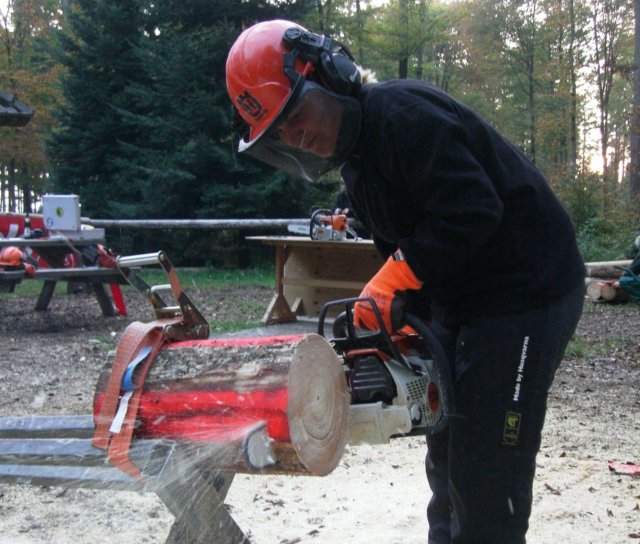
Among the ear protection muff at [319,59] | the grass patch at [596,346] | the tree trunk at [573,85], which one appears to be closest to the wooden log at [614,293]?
the grass patch at [596,346]

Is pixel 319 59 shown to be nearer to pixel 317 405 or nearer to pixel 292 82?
pixel 292 82

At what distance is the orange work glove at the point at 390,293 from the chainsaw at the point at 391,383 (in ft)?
0.10

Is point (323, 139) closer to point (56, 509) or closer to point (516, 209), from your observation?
point (516, 209)

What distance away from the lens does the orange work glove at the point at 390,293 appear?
2.07 m

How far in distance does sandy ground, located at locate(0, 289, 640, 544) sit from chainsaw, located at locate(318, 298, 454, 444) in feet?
3.51

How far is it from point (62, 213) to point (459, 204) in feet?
21.4

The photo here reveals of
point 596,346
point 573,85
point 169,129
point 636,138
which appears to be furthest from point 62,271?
point 573,85

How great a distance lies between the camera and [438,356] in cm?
206

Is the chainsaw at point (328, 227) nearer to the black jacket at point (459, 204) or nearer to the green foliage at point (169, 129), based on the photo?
the black jacket at point (459, 204)

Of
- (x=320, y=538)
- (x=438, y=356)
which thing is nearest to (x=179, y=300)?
(x=438, y=356)

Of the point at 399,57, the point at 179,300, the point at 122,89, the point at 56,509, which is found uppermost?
the point at 399,57

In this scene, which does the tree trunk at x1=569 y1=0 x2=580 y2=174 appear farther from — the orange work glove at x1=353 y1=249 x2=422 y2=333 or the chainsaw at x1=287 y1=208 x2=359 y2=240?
the orange work glove at x1=353 y1=249 x2=422 y2=333

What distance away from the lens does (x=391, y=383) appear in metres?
2.02

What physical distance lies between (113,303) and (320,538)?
19.6ft
